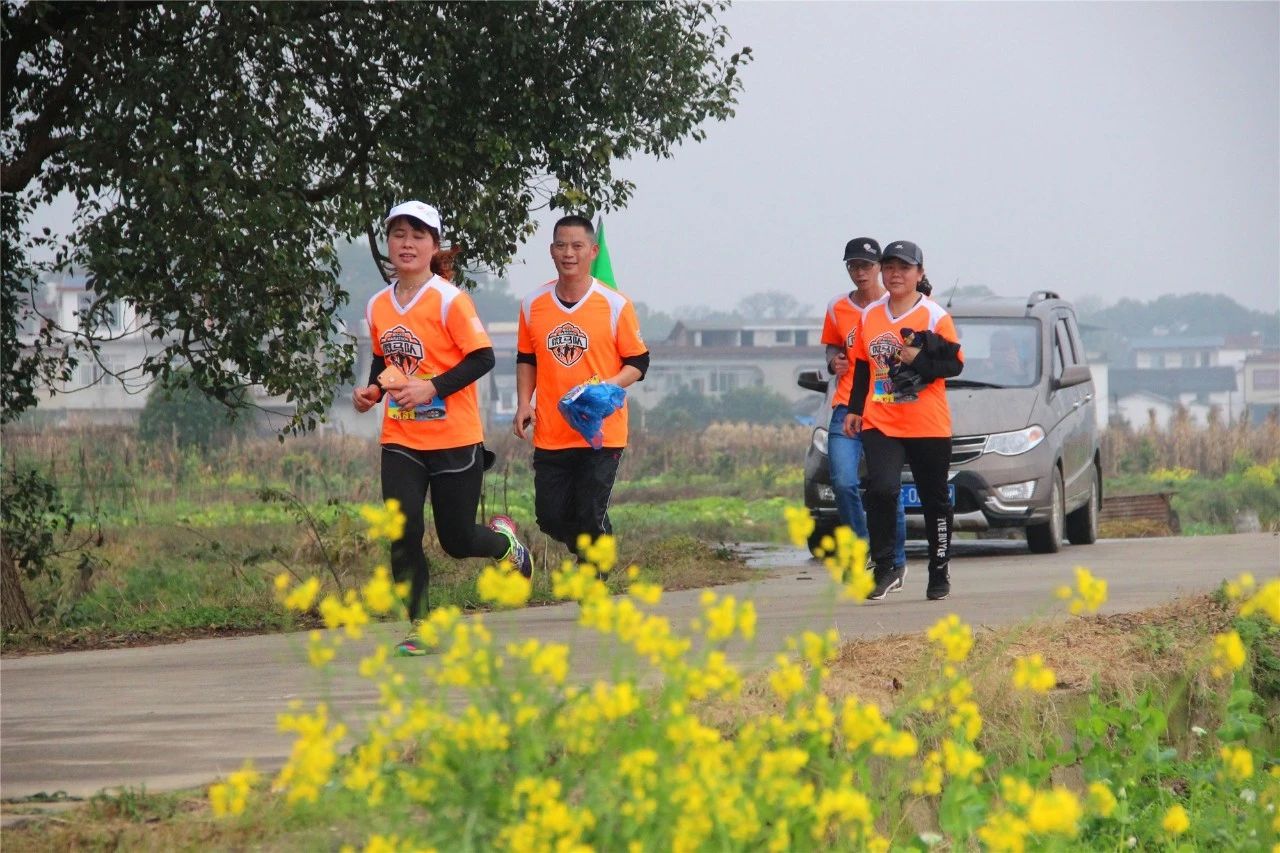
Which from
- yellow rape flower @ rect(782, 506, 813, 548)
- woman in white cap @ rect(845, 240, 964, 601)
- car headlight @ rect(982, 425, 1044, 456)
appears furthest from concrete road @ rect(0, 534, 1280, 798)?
car headlight @ rect(982, 425, 1044, 456)

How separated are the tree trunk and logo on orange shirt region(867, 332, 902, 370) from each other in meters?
5.28

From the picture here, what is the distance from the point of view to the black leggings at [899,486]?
10.2 meters

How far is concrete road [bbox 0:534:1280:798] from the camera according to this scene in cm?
547

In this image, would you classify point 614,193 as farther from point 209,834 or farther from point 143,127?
point 209,834

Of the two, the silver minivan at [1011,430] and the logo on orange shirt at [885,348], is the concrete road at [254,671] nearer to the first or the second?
the silver minivan at [1011,430]

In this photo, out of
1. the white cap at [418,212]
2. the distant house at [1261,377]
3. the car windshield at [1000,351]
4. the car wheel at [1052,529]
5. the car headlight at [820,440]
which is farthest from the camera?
the distant house at [1261,377]

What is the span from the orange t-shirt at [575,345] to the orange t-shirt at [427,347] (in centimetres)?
132

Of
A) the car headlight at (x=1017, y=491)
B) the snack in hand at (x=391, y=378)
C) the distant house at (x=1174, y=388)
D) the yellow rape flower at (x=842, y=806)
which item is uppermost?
the snack in hand at (x=391, y=378)

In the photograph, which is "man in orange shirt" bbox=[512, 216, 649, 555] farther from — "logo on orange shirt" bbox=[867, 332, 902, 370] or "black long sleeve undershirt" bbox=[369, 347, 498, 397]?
"logo on orange shirt" bbox=[867, 332, 902, 370]

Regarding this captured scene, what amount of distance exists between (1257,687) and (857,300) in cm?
446

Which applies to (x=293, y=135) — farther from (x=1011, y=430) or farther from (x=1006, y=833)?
(x=1006, y=833)

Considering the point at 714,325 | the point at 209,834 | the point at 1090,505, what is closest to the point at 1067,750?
the point at 209,834

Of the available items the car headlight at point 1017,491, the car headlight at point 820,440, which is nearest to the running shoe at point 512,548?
the car headlight at point 820,440

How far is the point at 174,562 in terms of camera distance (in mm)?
15992
